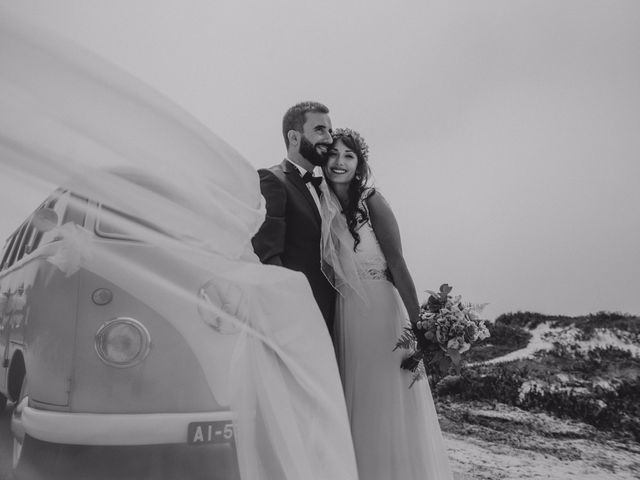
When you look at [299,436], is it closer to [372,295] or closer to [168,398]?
[168,398]

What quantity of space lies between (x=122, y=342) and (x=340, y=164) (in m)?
1.73

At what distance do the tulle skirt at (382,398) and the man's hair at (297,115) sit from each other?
3.91 ft

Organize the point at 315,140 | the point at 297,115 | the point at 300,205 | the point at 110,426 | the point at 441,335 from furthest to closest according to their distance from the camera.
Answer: the point at 297,115 → the point at 315,140 → the point at 300,205 → the point at 441,335 → the point at 110,426

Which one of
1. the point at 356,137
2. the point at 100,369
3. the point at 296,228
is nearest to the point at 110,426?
the point at 100,369

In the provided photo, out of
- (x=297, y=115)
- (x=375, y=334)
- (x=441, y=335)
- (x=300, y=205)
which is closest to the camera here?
(x=441, y=335)

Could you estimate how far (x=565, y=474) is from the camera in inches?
185

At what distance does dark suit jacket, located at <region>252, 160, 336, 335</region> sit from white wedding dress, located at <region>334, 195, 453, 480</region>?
16cm

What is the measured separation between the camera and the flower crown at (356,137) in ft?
10.8

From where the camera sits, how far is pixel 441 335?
2.65 metres

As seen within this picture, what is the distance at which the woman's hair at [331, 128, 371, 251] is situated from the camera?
320 cm

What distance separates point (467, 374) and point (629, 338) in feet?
15.1

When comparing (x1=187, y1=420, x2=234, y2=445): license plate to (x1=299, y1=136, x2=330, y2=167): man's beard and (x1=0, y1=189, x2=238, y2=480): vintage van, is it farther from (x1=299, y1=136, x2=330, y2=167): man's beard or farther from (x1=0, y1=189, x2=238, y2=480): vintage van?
(x1=299, y1=136, x2=330, y2=167): man's beard

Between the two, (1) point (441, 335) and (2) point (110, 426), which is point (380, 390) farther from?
(2) point (110, 426)

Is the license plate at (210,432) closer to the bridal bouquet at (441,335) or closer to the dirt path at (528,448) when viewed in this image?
A: the bridal bouquet at (441,335)
